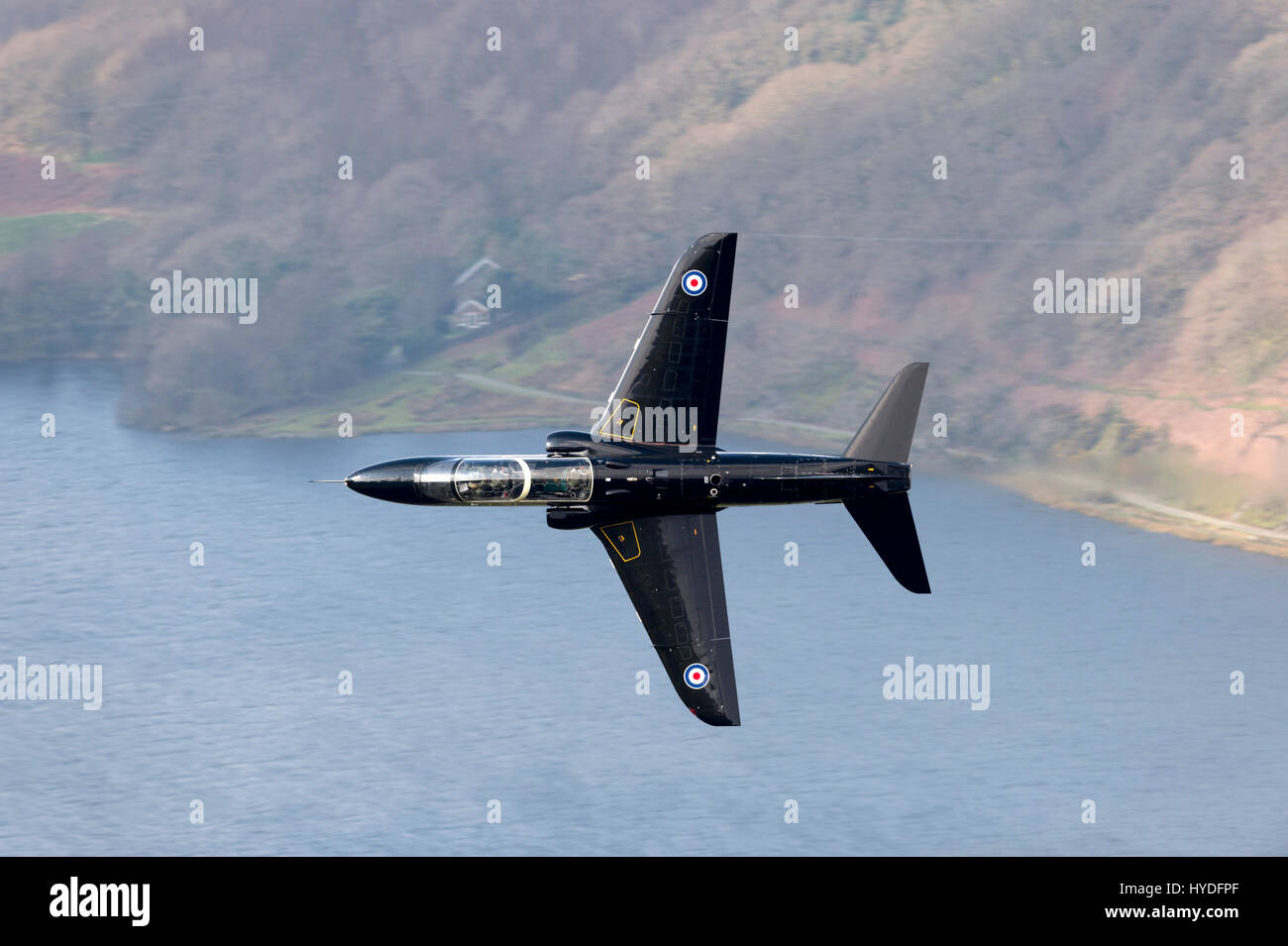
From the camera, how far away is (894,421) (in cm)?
7725

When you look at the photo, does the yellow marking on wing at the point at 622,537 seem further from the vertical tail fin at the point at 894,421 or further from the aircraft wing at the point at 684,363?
the vertical tail fin at the point at 894,421

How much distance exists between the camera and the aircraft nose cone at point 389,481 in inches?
2990


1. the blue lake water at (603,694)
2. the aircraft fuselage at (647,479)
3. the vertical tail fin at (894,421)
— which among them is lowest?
the blue lake water at (603,694)

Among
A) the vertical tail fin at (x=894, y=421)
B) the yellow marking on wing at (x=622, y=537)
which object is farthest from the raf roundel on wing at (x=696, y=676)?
the vertical tail fin at (x=894, y=421)

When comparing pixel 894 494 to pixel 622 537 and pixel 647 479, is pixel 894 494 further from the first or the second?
pixel 622 537

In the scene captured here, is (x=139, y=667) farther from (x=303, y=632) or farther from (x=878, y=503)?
(x=878, y=503)

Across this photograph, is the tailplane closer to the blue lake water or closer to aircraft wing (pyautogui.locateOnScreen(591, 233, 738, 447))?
aircraft wing (pyautogui.locateOnScreen(591, 233, 738, 447))

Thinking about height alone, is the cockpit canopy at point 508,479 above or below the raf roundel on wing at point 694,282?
below

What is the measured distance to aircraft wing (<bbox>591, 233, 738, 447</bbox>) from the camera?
79.6 metres

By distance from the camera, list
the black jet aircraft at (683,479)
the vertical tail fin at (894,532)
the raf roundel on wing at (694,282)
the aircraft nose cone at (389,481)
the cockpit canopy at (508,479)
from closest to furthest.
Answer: the aircraft nose cone at (389,481) < the cockpit canopy at (508,479) < the black jet aircraft at (683,479) < the vertical tail fin at (894,532) < the raf roundel on wing at (694,282)

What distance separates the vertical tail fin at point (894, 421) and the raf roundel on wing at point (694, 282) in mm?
10552

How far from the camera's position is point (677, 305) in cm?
8012

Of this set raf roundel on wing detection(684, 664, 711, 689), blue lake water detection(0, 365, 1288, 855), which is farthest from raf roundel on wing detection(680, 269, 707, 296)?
blue lake water detection(0, 365, 1288, 855)

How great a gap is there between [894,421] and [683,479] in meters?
10.4
